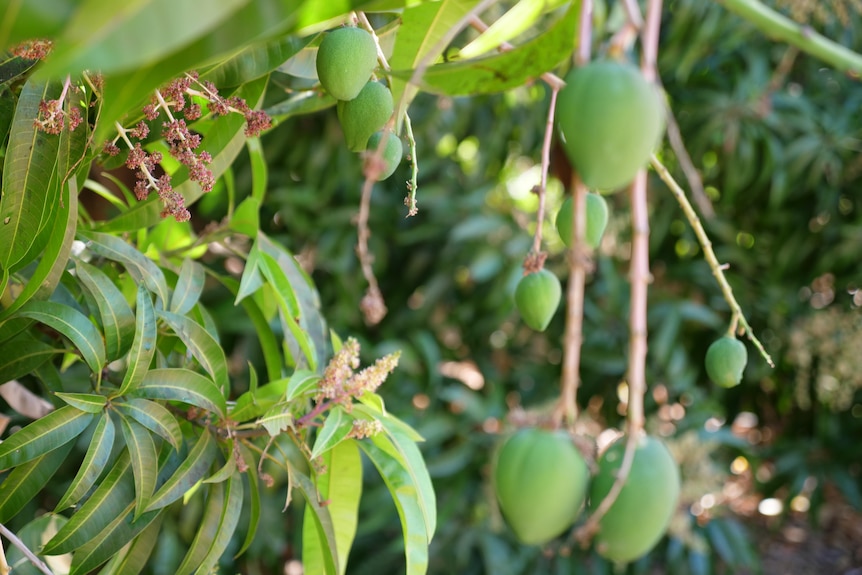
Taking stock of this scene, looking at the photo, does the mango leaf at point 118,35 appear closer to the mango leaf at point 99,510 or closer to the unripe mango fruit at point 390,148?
the unripe mango fruit at point 390,148

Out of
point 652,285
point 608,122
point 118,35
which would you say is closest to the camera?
point 118,35

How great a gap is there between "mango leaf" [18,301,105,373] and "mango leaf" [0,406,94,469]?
41 millimetres

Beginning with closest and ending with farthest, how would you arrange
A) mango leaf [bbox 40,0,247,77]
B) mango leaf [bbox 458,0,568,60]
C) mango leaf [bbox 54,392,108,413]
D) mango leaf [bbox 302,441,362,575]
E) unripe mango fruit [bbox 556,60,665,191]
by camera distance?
mango leaf [bbox 40,0,247,77] < unripe mango fruit [bbox 556,60,665,191] < mango leaf [bbox 458,0,568,60] < mango leaf [bbox 54,392,108,413] < mango leaf [bbox 302,441,362,575]

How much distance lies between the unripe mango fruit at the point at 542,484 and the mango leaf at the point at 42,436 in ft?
1.02

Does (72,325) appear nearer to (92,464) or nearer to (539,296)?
(92,464)

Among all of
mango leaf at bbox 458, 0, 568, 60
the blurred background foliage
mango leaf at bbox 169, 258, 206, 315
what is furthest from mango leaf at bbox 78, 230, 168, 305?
the blurred background foliage

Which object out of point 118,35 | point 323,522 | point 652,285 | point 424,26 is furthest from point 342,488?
point 652,285

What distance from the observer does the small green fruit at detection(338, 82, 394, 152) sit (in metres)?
0.49

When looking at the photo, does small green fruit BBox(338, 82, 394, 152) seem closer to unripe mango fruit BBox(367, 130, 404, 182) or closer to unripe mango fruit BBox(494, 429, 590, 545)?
unripe mango fruit BBox(367, 130, 404, 182)

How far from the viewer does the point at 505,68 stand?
1.22 feet

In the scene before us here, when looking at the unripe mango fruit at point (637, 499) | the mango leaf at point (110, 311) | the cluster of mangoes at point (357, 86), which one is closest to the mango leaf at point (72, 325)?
the mango leaf at point (110, 311)

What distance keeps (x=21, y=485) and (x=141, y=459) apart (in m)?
0.10

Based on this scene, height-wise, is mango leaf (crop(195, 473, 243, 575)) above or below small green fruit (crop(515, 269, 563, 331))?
below

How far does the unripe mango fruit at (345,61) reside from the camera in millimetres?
456
